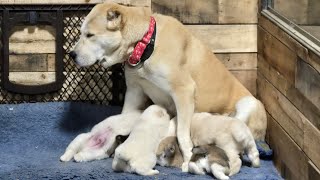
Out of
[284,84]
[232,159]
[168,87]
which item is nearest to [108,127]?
[168,87]

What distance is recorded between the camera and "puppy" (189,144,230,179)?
2527mm

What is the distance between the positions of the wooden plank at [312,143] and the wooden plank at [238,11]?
1041mm

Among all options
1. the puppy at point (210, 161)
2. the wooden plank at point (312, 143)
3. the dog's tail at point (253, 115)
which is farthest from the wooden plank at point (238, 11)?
the wooden plank at point (312, 143)

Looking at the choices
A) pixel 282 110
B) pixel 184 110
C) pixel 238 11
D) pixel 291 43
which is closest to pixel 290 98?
pixel 282 110

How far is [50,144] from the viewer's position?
3133mm

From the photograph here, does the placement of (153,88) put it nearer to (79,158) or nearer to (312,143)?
(79,158)

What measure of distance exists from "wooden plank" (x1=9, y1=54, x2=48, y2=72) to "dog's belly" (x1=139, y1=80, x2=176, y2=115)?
2.33 ft

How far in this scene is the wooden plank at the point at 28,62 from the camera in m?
3.35

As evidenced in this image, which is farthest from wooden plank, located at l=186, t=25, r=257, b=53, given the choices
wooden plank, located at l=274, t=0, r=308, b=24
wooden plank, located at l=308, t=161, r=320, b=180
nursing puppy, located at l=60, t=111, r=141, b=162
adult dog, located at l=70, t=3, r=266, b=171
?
wooden plank, located at l=308, t=161, r=320, b=180

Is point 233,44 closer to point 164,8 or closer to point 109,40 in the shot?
point 164,8

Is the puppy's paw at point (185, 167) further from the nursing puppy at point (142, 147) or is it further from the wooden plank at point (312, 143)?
the wooden plank at point (312, 143)

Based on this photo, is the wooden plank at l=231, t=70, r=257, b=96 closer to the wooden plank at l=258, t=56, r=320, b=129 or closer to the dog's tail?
the wooden plank at l=258, t=56, r=320, b=129

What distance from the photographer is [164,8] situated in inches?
130

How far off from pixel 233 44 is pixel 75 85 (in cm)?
91
